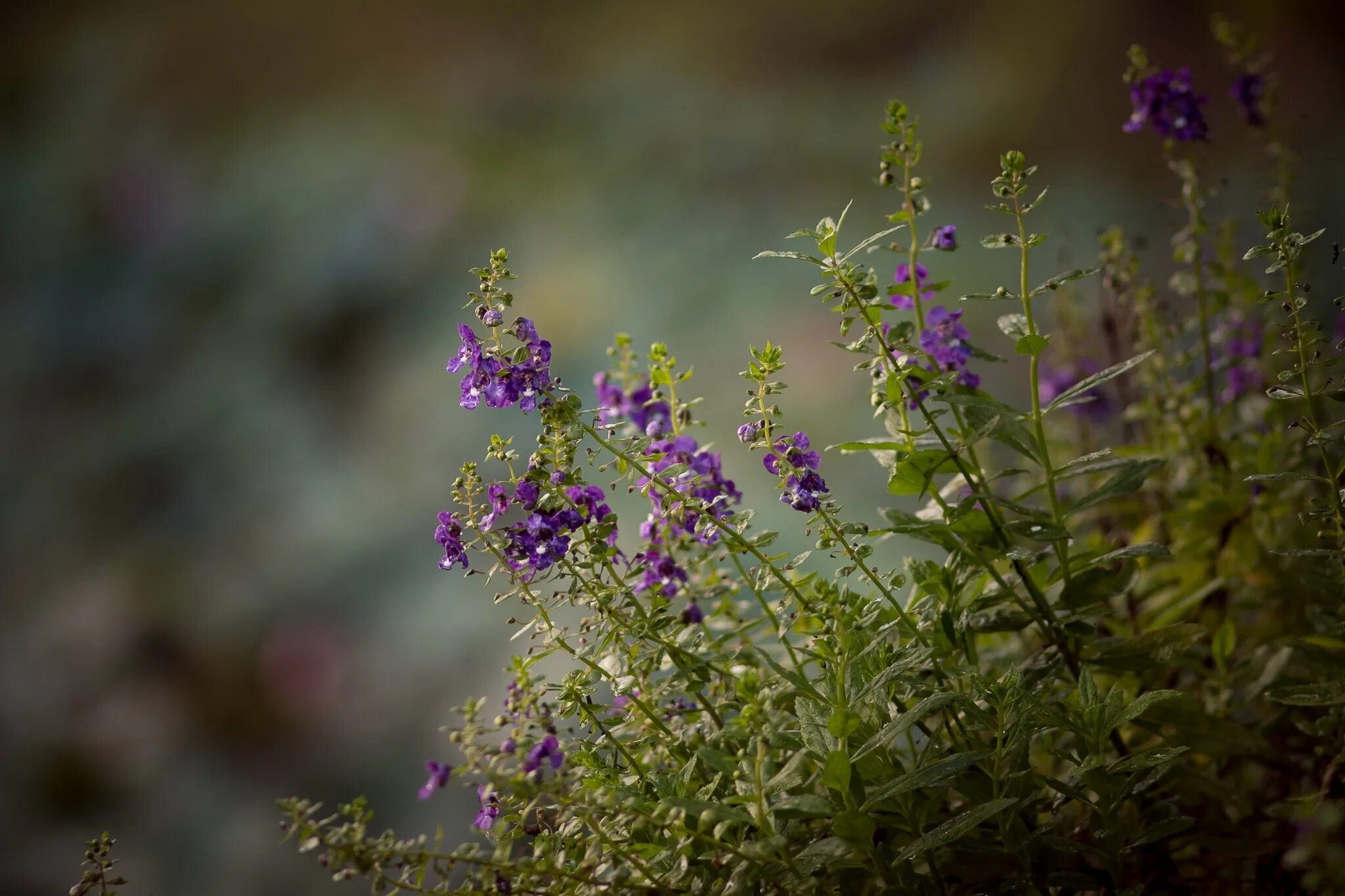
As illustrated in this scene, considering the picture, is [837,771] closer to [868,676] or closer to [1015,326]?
[868,676]

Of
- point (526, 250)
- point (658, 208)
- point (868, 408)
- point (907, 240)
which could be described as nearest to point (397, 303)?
point (526, 250)

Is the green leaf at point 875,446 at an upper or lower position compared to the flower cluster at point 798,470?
upper

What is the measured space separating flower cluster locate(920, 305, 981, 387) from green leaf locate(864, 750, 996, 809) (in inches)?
13.3

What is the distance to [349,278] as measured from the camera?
7.70 feet

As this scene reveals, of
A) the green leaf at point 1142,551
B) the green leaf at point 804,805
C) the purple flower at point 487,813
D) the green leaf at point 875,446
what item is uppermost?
the green leaf at point 875,446

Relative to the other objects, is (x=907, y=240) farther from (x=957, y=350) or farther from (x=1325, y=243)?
(x=957, y=350)

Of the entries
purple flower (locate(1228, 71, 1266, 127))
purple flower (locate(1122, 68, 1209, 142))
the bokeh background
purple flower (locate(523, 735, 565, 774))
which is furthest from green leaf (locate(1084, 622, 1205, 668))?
the bokeh background

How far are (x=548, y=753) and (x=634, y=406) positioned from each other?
0.28 meters

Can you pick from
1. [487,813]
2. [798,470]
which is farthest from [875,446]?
[487,813]

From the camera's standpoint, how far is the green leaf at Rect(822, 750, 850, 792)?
2.29 ft

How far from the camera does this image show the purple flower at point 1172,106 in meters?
1.23

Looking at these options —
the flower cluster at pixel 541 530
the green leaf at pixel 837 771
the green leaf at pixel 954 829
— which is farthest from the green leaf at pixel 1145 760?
the flower cluster at pixel 541 530

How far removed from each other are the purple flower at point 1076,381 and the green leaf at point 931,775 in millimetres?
943

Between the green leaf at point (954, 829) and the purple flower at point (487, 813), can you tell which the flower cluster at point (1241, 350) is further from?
the purple flower at point (487, 813)
